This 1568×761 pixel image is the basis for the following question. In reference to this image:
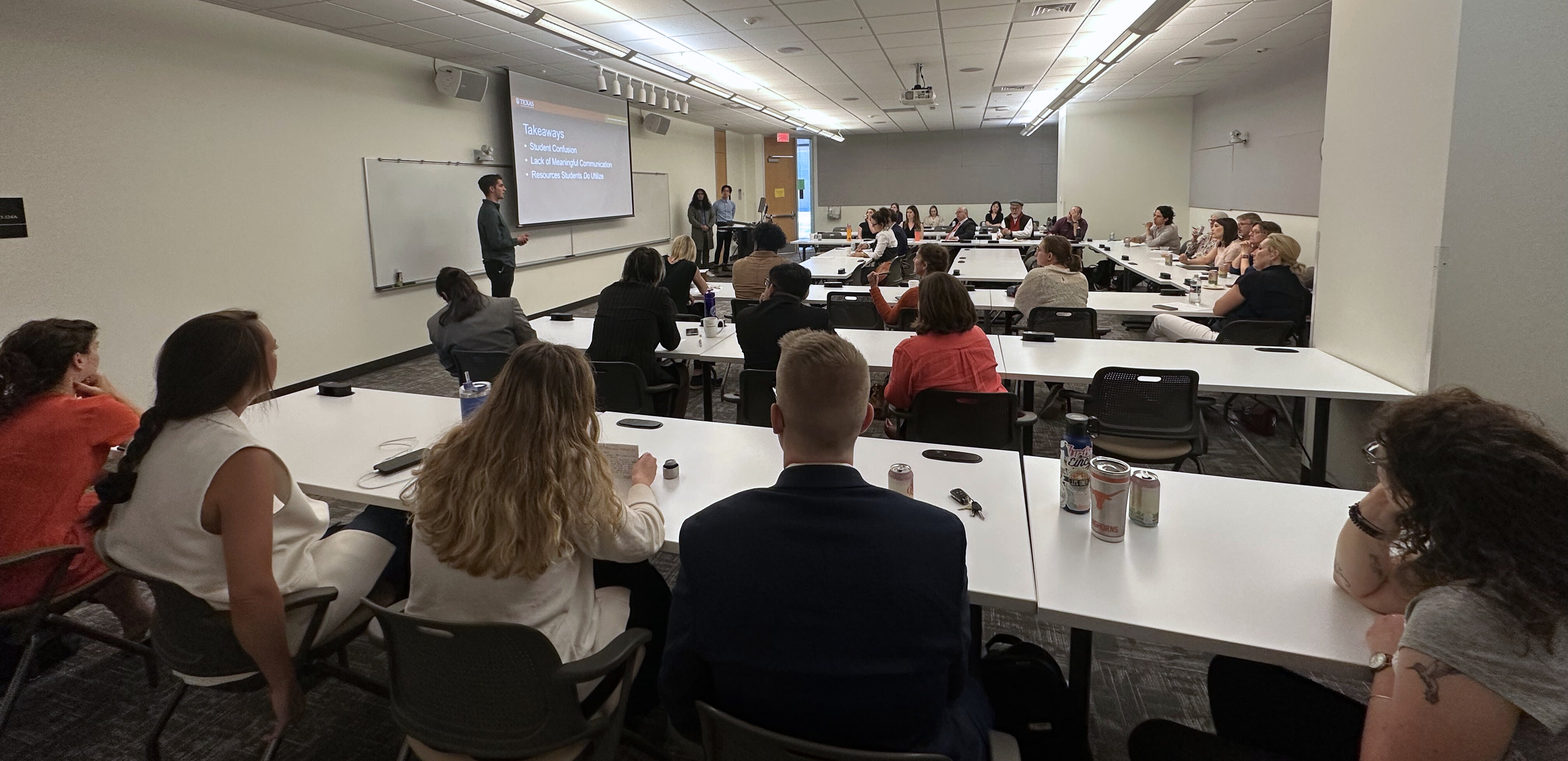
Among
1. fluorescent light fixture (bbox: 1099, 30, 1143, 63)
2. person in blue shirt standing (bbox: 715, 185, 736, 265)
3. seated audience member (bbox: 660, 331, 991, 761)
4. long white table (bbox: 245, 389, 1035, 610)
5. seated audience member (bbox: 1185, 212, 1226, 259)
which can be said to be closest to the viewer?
seated audience member (bbox: 660, 331, 991, 761)

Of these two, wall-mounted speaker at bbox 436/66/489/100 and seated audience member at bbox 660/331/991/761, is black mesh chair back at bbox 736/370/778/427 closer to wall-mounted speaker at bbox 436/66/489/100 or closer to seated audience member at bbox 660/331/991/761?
seated audience member at bbox 660/331/991/761

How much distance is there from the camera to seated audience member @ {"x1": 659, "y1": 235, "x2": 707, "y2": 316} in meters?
5.38

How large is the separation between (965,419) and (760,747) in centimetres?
205

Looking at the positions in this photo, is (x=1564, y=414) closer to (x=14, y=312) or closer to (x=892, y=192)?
(x=14, y=312)

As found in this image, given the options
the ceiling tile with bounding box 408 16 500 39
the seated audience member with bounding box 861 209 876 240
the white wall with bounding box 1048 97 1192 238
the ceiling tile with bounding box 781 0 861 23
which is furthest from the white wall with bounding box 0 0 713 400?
the white wall with bounding box 1048 97 1192 238

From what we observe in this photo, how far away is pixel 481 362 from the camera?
377 centimetres

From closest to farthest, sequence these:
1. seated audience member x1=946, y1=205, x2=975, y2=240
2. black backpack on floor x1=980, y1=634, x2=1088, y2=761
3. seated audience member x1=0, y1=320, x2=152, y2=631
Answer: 1. black backpack on floor x1=980, y1=634, x2=1088, y2=761
2. seated audience member x1=0, y1=320, x2=152, y2=631
3. seated audience member x1=946, y1=205, x2=975, y2=240

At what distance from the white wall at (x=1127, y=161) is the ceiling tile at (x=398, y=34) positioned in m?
10.5

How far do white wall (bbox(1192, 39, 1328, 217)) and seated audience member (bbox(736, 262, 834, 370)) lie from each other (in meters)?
5.92

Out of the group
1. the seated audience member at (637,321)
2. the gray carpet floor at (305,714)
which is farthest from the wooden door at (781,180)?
the gray carpet floor at (305,714)

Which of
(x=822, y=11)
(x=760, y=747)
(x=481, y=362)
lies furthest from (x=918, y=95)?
(x=760, y=747)

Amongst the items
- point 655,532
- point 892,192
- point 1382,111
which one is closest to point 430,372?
point 655,532

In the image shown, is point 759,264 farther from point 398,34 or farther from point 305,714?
point 305,714

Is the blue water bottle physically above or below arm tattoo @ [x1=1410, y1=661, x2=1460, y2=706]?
above
